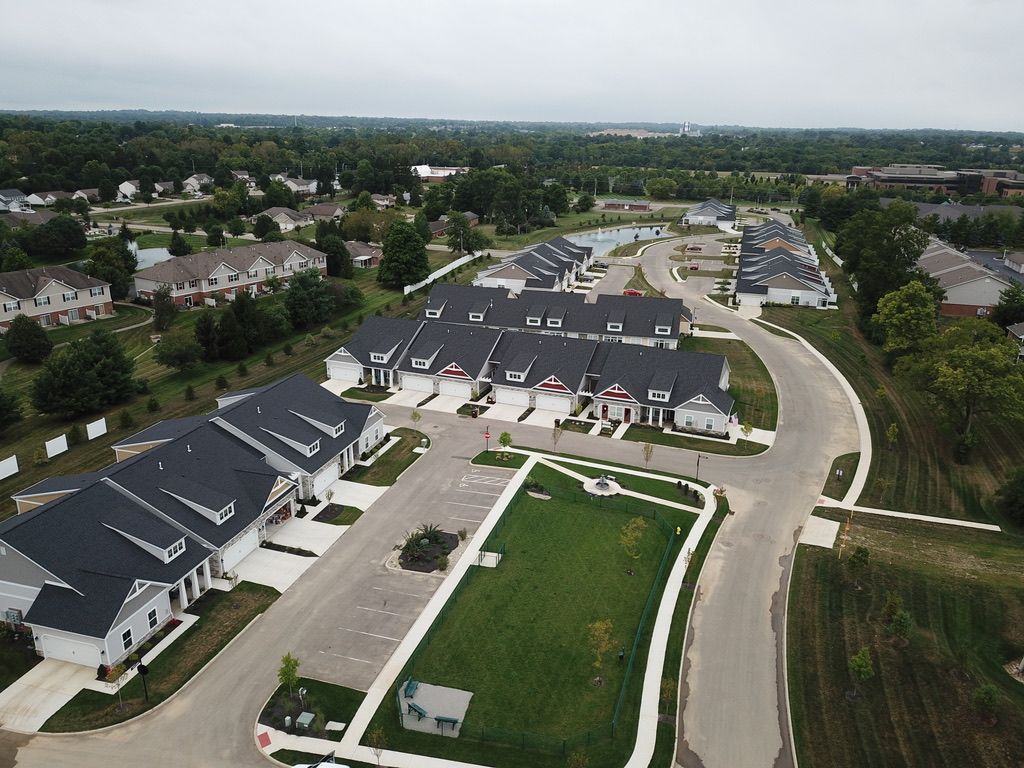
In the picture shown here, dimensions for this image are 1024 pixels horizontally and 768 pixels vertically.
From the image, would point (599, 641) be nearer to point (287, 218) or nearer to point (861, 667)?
point (861, 667)

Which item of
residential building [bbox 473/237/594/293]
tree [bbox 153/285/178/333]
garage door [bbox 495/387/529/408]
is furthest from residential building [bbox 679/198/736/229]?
tree [bbox 153/285/178/333]

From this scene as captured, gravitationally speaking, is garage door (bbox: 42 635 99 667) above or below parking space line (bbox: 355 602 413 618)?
above

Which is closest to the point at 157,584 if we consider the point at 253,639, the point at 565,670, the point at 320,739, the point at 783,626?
the point at 253,639

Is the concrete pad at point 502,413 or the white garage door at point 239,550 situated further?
the concrete pad at point 502,413

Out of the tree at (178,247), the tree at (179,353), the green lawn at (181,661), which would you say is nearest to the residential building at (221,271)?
the tree at (178,247)

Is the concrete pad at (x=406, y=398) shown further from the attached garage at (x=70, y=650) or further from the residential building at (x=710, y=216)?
the residential building at (x=710, y=216)

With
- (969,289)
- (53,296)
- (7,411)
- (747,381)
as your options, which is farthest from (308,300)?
(969,289)

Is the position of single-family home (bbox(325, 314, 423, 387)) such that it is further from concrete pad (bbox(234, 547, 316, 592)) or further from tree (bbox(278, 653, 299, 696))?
tree (bbox(278, 653, 299, 696))
